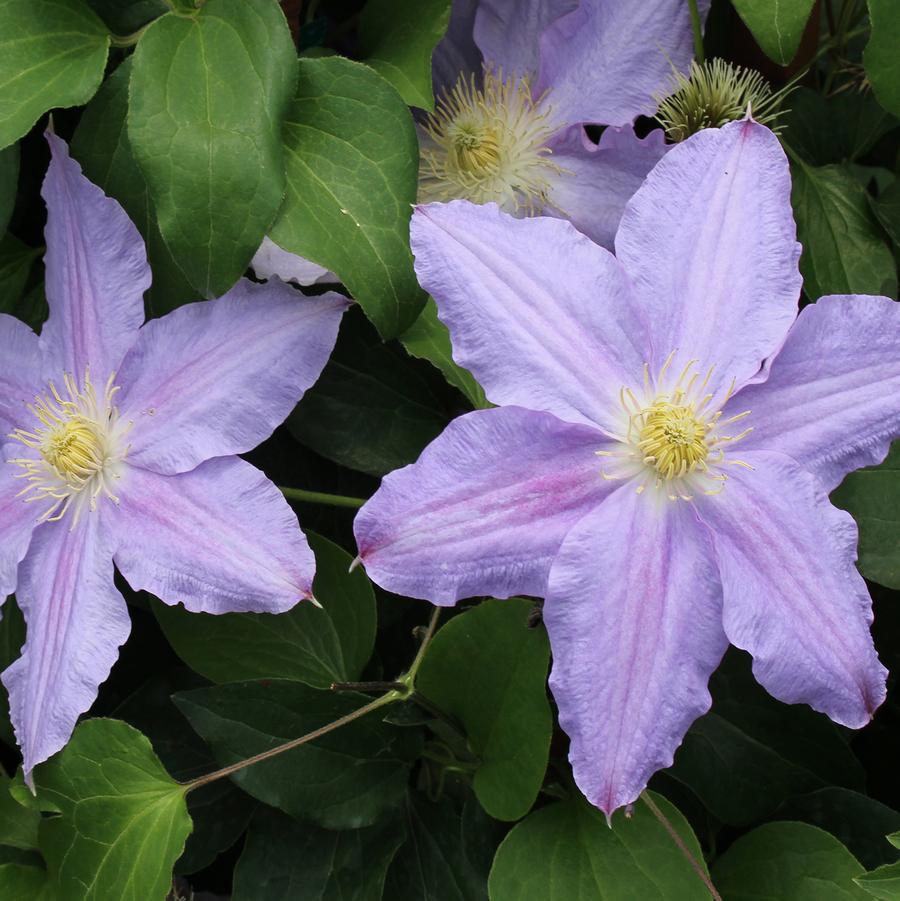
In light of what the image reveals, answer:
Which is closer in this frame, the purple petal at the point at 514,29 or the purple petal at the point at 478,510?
the purple petal at the point at 478,510

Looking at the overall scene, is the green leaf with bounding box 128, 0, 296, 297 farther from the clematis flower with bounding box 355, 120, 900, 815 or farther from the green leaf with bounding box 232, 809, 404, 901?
the green leaf with bounding box 232, 809, 404, 901

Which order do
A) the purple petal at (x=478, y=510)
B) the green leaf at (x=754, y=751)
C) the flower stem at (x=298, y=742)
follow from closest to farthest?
the purple petal at (x=478, y=510), the flower stem at (x=298, y=742), the green leaf at (x=754, y=751)

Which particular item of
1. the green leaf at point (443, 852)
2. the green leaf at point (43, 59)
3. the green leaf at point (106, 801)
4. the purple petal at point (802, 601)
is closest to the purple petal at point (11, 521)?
the green leaf at point (106, 801)

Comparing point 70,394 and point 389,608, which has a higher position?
point 70,394

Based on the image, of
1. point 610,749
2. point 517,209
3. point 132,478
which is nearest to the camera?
point 610,749

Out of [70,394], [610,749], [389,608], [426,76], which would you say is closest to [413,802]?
[389,608]

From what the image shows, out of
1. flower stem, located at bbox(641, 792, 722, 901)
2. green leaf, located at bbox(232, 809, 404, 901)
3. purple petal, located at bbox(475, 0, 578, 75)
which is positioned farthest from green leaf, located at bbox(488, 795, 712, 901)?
purple petal, located at bbox(475, 0, 578, 75)

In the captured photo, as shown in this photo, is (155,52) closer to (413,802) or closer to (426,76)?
(426,76)

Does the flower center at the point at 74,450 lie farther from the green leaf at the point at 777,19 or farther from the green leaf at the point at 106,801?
the green leaf at the point at 777,19
